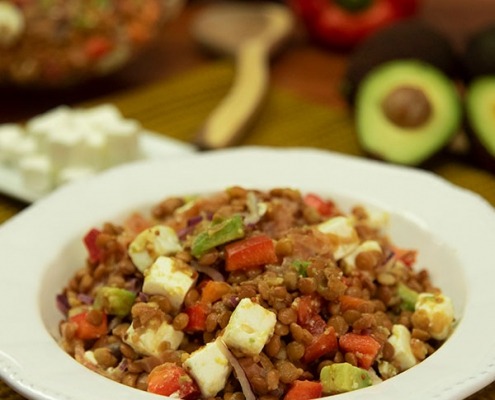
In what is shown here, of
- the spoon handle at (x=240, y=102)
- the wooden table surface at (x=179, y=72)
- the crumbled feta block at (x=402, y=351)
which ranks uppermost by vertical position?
the crumbled feta block at (x=402, y=351)

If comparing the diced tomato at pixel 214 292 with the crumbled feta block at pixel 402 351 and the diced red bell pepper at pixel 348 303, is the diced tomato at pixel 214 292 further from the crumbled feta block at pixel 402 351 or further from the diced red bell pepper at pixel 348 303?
the crumbled feta block at pixel 402 351

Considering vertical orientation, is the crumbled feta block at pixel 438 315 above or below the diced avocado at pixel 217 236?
below

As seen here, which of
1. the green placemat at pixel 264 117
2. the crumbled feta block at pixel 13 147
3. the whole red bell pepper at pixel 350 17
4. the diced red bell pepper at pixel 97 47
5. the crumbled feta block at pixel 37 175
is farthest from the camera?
the whole red bell pepper at pixel 350 17

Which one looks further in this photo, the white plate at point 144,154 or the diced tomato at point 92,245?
the white plate at point 144,154

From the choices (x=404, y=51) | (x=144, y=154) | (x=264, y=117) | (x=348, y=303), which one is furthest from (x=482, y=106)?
(x=348, y=303)

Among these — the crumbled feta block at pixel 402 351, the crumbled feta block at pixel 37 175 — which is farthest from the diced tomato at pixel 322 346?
the crumbled feta block at pixel 37 175

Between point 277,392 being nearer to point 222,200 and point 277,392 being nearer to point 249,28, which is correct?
point 222,200
